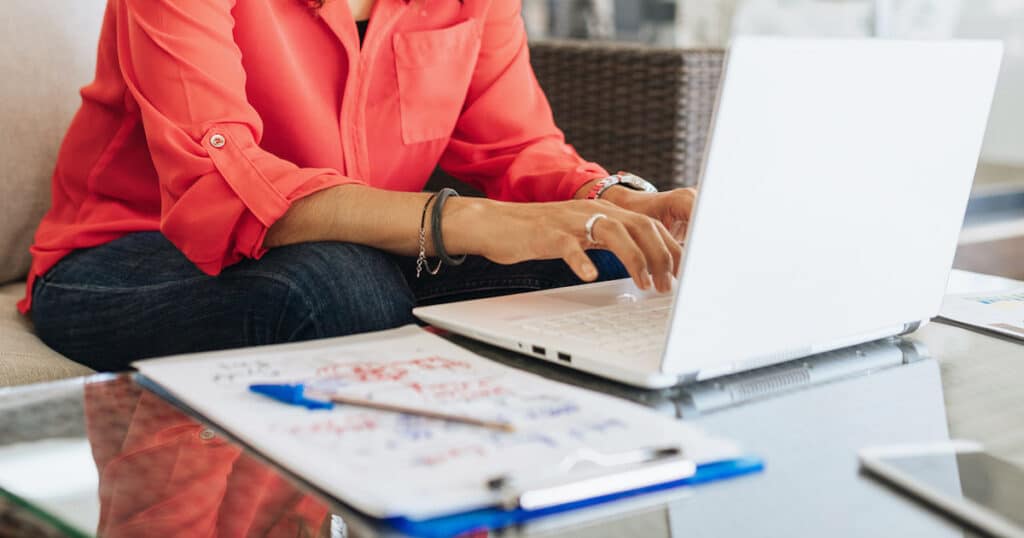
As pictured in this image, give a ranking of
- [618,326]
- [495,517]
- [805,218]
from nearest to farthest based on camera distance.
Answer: [495,517] → [805,218] → [618,326]

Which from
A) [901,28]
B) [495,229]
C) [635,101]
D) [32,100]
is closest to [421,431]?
[495,229]

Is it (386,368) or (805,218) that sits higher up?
(805,218)

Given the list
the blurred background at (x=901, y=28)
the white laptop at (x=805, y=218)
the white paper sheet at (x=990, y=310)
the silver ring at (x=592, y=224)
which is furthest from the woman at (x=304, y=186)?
the blurred background at (x=901, y=28)

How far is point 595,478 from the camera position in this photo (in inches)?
21.3

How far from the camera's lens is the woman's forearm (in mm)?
1007

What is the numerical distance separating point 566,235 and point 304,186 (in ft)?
0.91

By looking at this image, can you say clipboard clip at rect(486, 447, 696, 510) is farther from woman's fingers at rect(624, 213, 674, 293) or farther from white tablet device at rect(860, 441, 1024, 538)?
woman's fingers at rect(624, 213, 674, 293)

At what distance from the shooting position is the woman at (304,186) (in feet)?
3.10

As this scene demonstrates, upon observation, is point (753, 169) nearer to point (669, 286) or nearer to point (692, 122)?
point (669, 286)

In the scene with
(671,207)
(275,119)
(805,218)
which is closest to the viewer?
(805,218)

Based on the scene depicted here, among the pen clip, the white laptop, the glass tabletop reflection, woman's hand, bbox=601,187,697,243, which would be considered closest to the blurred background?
woman's hand, bbox=601,187,697,243

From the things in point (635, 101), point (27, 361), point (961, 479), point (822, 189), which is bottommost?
point (27, 361)

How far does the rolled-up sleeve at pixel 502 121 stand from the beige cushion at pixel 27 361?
0.54 meters

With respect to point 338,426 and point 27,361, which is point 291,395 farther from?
point 27,361
